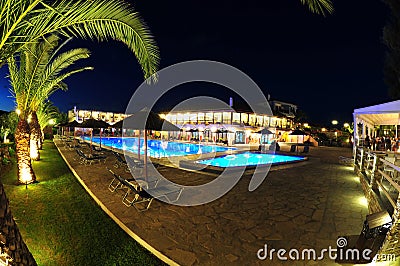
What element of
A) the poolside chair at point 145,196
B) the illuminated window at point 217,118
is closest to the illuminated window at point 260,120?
the illuminated window at point 217,118

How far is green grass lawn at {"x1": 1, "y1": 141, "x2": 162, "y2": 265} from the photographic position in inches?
142

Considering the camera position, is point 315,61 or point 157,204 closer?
point 157,204

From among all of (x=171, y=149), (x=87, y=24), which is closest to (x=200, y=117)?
(x=171, y=149)

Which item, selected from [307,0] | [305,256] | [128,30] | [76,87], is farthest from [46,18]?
[76,87]

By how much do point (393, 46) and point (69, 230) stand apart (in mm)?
17706

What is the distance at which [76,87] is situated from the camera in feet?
290

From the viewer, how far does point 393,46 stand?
42.8 feet

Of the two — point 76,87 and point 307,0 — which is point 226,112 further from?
point 76,87

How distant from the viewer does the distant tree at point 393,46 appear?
12383 mm

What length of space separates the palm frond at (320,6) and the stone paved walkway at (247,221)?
3444mm

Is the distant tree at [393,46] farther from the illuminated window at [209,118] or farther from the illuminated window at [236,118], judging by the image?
the illuminated window at [209,118]

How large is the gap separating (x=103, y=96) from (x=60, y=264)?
99395 mm

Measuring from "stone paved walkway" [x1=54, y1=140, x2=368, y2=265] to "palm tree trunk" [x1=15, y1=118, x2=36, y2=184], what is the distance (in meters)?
2.22

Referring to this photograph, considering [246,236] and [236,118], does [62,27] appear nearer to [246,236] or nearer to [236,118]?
[246,236]
